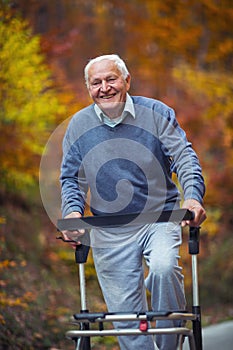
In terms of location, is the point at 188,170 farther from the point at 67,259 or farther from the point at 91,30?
the point at 91,30

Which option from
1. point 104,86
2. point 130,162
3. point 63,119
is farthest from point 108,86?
point 63,119

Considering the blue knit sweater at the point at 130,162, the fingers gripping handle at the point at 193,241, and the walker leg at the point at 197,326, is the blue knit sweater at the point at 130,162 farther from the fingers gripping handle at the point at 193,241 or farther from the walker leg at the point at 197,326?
the walker leg at the point at 197,326

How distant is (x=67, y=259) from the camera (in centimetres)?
891

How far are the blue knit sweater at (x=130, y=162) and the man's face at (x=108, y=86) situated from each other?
95mm

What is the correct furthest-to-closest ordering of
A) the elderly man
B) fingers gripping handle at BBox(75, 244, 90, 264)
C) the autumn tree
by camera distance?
the autumn tree → the elderly man → fingers gripping handle at BBox(75, 244, 90, 264)

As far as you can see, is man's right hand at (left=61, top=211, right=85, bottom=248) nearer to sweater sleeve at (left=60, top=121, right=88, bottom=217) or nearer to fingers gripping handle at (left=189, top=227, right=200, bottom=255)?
sweater sleeve at (left=60, top=121, right=88, bottom=217)

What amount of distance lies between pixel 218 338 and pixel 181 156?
9.44ft

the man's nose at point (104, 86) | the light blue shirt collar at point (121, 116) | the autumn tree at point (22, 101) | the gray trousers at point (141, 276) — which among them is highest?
the autumn tree at point (22, 101)

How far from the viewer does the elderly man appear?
407 cm

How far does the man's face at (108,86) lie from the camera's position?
416 centimetres

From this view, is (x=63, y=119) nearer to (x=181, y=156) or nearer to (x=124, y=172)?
(x=124, y=172)

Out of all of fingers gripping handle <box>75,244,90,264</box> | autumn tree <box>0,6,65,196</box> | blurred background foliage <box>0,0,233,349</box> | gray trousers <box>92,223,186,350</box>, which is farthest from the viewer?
autumn tree <box>0,6,65,196</box>

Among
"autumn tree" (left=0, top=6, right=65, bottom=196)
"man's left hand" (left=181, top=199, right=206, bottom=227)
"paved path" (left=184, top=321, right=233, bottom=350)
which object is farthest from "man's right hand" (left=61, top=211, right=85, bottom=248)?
"autumn tree" (left=0, top=6, right=65, bottom=196)

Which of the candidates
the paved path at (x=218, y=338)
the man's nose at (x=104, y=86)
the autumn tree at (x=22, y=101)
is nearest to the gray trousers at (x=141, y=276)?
the man's nose at (x=104, y=86)
